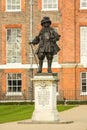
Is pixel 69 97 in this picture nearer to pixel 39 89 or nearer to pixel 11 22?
pixel 11 22

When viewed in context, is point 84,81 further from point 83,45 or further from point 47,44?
point 47,44

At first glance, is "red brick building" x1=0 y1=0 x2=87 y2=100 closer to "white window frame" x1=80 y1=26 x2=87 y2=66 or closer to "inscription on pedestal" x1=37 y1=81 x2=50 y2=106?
"white window frame" x1=80 y1=26 x2=87 y2=66

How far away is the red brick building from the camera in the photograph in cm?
5388

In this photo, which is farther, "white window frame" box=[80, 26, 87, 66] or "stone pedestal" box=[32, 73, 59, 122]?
"white window frame" box=[80, 26, 87, 66]

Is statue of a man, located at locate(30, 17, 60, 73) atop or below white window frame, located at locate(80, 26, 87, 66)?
atop

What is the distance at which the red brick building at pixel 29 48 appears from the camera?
2121 inches

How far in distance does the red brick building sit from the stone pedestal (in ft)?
81.6

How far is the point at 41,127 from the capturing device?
25.5 meters

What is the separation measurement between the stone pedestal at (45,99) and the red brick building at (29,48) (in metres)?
24.9

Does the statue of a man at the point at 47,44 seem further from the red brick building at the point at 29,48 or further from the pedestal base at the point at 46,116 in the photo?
the red brick building at the point at 29,48

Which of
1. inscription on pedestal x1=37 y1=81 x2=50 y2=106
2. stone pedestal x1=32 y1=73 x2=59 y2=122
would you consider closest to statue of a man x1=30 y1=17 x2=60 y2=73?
stone pedestal x1=32 y1=73 x2=59 y2=122

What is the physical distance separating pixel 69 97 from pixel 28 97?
349cm

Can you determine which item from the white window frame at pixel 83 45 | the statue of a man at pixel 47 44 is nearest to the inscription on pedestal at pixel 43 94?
the statue of a man at pixel 47 44

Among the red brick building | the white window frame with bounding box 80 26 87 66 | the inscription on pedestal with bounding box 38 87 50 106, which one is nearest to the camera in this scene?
the inscription on pedestal with bounding box 38 87 50 106
